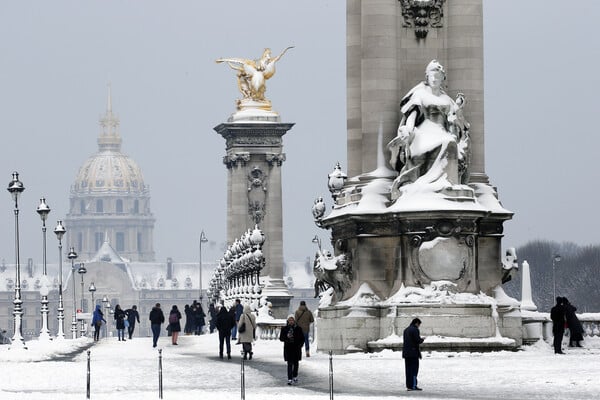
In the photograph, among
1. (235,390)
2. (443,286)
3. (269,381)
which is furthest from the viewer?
(443,286)

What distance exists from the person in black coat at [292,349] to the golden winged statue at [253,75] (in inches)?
3314

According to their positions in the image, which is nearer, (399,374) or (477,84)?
(399,374)

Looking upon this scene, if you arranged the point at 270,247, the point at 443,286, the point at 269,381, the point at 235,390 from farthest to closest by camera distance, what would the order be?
the point at 270,247 < the point at 443,286 < the point at 269,381 < the point at 235,390

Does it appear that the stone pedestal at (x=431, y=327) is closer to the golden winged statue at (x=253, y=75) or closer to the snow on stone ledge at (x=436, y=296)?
the snow on stone ledge at (x=436, y=296)

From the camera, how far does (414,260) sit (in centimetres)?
5469

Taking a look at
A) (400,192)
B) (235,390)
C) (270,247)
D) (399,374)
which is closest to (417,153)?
(400,192)

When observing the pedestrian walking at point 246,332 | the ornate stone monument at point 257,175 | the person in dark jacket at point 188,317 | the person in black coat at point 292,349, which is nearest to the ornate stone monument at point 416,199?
the pedestrian walking at point 246,332

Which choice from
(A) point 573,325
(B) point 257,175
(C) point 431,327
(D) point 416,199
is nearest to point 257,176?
(B) point 257,175

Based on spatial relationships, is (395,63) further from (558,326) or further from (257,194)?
(257,194)

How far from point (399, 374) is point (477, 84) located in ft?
37.8

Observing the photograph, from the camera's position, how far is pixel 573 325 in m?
58.8

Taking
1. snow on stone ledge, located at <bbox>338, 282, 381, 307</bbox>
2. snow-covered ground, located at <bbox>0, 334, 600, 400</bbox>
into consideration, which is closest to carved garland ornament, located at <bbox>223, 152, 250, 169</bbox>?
snow-covered ground, located at <bbox>0, 334, 600, 400</bbox>

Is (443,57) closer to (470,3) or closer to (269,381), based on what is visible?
(470,3)

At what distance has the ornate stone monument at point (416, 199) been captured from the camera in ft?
178
